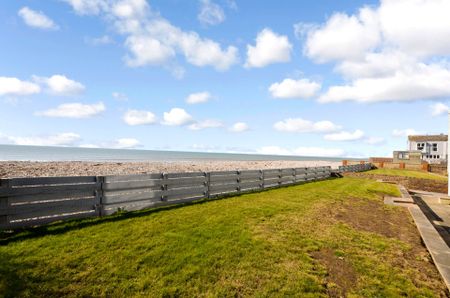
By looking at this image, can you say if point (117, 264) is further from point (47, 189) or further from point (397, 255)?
point (397, 255)

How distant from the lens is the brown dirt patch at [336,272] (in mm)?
4355

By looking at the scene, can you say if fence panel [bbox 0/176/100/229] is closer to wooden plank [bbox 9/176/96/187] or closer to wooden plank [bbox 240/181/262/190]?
wooden plank [bbox 9/176/96/187]

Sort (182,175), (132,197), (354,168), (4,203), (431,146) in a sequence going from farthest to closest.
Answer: (431,146)
(354,168)
(182,175)
(132,197)
(4,203)

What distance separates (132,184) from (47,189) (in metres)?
2.48

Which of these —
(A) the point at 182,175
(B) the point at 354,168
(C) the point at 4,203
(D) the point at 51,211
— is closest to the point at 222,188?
(A) the point at 182,175

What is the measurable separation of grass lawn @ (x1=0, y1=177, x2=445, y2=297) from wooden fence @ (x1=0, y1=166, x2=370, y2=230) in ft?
1.60

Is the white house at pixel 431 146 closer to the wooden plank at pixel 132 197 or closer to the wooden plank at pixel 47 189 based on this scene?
the wooden plank at pixel 132 197

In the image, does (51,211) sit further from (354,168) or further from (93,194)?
(354,168)

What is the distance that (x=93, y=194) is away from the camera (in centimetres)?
776

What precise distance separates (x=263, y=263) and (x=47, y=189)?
5.55 meters

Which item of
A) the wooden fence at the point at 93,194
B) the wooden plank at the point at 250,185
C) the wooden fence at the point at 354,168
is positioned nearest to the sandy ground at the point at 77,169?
the wooden fence at the point at 354,168

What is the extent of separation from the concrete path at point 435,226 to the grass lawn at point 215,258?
21 cm

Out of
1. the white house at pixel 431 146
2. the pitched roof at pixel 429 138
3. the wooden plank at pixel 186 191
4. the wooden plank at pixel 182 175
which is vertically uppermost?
the pitched roof at pixel 429 138

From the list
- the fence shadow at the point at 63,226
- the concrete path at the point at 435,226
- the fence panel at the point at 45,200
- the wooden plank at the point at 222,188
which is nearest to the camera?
the concrete path at the point at 435,226
